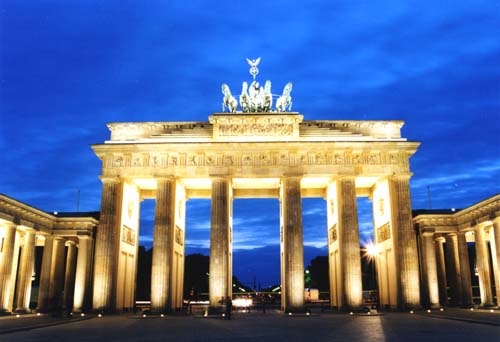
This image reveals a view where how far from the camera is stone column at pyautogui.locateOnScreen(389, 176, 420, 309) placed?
40906mm

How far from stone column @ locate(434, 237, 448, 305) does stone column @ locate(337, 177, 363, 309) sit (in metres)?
12.1

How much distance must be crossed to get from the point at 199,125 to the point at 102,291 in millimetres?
17432

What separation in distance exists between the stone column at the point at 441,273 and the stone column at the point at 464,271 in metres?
2.30

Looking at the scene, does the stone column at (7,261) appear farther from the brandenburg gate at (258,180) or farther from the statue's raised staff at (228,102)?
the statue's raised staff at (228,102)

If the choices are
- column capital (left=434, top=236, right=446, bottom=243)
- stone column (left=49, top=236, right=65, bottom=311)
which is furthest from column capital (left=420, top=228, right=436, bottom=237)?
stone column (left=49, top=236, right=65, bottom=311)

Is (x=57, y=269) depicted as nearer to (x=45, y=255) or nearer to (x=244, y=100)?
(x=45, y=255)

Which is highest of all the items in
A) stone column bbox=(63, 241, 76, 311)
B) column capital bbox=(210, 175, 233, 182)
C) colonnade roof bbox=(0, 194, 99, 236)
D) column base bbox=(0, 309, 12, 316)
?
column capital bbox=(210, 175, 233, 182)

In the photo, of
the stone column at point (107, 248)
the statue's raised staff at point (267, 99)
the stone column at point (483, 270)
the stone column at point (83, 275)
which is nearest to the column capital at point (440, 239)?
the stone column at point (483, 270)

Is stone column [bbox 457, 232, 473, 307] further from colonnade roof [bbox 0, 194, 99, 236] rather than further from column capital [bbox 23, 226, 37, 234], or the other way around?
column capital [bbox 23, 226, 37, 234]

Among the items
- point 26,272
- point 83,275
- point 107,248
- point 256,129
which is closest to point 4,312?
point 26,272

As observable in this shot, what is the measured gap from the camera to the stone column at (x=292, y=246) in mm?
40562

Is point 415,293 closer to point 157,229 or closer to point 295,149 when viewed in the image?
point 295,149

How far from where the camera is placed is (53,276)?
47.7 m

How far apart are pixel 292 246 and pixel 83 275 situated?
1908 cm
